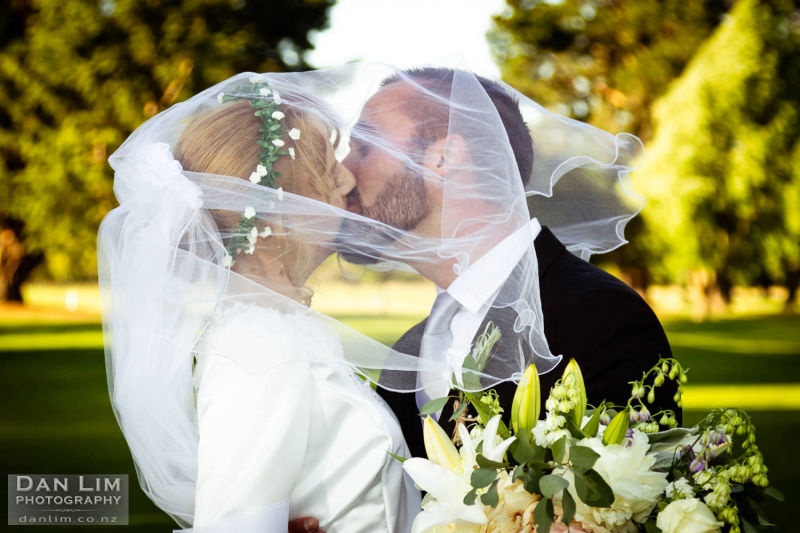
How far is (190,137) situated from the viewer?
2.57m

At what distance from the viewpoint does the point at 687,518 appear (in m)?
1.68

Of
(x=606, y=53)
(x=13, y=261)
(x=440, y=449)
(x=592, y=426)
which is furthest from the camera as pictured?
(x=606, y=53)

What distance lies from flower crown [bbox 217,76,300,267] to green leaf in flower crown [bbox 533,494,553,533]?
4.35 feet

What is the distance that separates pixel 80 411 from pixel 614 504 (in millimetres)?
13100

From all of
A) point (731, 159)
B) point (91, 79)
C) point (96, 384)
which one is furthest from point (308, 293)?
point (731, 159)

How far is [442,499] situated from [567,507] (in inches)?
11.9

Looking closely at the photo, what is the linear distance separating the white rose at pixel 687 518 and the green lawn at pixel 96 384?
1217 mm

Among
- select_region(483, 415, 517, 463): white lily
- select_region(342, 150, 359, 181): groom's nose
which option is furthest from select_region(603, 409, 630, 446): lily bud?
select_region(342, 150, 359, 181): groom's nose

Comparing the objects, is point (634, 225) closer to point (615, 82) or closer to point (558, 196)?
point (615, 82)

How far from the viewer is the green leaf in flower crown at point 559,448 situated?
1.70 meters

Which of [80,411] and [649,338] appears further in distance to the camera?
[80,411]

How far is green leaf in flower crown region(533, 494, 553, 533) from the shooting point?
1.66 meters

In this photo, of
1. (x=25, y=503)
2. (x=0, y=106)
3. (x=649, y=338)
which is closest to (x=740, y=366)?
(x=25, y=503)

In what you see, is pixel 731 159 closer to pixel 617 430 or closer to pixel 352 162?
pixel 352 162
